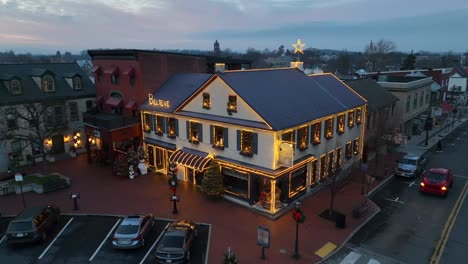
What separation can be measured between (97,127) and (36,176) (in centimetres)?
674

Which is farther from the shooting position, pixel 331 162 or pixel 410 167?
pixel 410 167

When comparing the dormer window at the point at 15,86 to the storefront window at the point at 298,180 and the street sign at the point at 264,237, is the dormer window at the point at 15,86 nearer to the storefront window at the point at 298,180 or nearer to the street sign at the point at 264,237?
the storefront window at the point at 298,180

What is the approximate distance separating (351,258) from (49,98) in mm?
31477

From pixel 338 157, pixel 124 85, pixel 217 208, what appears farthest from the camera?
pixel 124 85

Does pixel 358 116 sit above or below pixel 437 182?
above

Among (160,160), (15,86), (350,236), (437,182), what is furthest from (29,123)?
(437,182)

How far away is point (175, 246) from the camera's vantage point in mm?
17391

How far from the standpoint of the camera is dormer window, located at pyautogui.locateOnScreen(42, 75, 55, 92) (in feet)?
115

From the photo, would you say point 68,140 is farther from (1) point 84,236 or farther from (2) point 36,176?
(1) point 84,236

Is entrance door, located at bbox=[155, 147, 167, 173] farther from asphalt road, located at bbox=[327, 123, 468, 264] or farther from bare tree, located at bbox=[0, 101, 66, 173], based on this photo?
asphalt road, located at bbox=[327, 123, 468, 264]

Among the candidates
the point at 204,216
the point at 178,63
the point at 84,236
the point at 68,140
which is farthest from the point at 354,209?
the point at 68,140

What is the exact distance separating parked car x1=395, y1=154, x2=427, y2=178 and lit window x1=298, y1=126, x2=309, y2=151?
37.0 feet

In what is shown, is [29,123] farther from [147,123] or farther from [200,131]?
[200,131]

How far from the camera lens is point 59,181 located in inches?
1089
